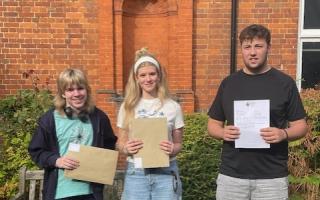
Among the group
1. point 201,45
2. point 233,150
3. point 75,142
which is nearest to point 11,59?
point 201,45

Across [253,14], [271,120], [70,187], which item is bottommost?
[70,187]

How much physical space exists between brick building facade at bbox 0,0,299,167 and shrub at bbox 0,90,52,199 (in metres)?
1.54

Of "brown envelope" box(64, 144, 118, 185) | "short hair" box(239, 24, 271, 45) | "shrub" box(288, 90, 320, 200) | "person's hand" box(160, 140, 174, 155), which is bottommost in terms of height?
"shrub" box(288, 90, 320, 200)

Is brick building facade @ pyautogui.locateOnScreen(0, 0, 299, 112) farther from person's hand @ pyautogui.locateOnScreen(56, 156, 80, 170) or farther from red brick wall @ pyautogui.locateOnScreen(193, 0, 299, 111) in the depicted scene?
person's hand @ pyautogui.locateOnScreen(56, 156, 80, 170)

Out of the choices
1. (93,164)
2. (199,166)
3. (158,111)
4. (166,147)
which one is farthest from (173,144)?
(199,166)

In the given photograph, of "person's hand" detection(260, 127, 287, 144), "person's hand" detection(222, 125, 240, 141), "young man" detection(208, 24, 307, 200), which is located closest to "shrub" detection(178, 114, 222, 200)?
"young man" detection(208, 24, 307, 200)

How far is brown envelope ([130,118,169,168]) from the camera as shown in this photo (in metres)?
3.13

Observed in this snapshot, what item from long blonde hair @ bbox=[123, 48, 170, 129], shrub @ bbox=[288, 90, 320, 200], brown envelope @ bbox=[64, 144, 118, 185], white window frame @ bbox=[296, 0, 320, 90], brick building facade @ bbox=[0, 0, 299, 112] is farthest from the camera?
white window frame @ bbox=[296, 0, 320, 90]

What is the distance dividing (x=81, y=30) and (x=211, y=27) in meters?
2.18

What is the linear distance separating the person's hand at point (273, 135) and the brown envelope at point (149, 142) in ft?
2.26

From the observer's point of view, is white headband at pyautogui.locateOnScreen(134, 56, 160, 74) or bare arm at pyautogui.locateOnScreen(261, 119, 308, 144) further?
white headband at pyautogui.locateOnScreen(134, 56, 160, 74)

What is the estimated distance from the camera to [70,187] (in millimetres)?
3141

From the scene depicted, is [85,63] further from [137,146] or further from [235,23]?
[137,146]

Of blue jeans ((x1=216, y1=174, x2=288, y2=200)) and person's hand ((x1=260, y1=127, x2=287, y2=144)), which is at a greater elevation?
person's hand ((x1=260, y1=127, x2=287, y2=144))
